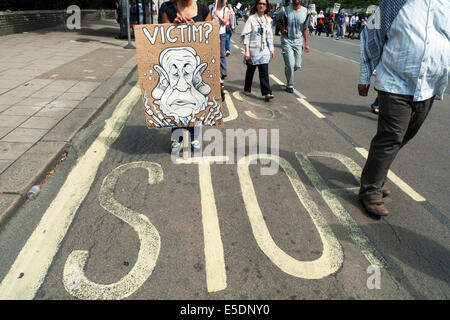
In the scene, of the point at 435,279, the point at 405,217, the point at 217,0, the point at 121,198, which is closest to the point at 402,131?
the point at 405,217

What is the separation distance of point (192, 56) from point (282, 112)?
2.83 m

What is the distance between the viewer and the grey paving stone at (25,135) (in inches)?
159

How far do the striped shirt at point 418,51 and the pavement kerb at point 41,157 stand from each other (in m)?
3.35

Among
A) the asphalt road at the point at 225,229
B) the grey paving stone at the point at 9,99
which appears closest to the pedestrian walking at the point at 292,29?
the asphalt road at the point at 225,229

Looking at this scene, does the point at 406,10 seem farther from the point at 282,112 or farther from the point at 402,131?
the point at 282,112

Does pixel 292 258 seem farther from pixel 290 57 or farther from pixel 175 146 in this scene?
pixel 290 57

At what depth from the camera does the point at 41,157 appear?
3645 millimetres

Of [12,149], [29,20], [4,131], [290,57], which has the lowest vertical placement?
[12,149]

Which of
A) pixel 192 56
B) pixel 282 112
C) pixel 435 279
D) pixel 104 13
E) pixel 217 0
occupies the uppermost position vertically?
pixel 104 13

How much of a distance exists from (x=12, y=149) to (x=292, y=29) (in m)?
5.58

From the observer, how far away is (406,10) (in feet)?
8.43
